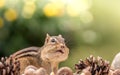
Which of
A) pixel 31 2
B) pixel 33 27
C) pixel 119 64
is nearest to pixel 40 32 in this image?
pixel 33 27

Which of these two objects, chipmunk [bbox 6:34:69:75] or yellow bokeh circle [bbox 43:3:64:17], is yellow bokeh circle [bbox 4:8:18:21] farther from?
chipmunk [bbox 6:34:69:75]

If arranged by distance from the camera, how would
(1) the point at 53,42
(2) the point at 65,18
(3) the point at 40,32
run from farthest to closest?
(2) the point at 65,18 < (3) the point at 40,32 < (1) the point at 53,42

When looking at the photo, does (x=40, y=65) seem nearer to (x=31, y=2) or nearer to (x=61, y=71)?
(x=61, y=71)

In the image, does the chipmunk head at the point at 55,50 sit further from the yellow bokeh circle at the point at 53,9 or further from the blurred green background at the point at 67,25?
the yellow bokeh circle at the point at 53,9

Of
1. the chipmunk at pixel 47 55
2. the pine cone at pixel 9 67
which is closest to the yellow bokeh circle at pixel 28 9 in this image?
the chipmunk at pixel 47 55

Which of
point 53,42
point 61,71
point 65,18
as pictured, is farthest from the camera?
point 65,18

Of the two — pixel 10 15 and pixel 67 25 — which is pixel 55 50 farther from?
pixel 67 25

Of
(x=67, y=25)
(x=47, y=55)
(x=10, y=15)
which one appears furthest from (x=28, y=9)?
(x=47, y=55)

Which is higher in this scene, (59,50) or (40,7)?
(40,7)
